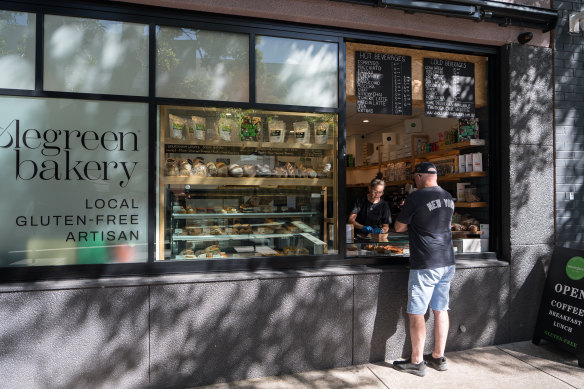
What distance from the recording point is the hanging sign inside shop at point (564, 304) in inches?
154

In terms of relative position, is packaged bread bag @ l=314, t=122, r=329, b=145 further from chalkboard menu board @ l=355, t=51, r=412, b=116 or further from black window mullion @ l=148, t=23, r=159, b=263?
black window mullion @ l=148, t=23, r=159, b=263

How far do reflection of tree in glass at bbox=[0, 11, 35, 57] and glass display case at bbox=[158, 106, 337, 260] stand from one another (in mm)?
1255

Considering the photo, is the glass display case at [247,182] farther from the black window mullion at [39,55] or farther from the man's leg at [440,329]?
the man's leg at [440,329]

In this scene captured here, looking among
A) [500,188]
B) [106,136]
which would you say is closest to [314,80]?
[106,136]

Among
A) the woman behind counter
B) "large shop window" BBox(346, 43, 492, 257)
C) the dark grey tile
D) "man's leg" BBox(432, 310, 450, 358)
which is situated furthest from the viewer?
the woman behind counter

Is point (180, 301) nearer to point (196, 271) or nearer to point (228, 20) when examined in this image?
point (196, 271)

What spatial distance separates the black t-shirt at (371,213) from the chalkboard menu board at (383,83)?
154 cm

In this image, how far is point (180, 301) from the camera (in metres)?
3.46

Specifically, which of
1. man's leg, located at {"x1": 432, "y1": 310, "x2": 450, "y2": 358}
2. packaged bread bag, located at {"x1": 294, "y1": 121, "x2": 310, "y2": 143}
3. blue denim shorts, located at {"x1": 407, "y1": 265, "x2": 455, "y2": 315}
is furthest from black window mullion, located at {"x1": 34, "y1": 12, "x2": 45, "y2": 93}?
man's leg, located at {"x1": 432, "y1": 310, "x2": 450, "y2": 358}

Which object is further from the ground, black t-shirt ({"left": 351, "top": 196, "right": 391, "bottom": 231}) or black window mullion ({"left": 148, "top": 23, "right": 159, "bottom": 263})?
black window mullion ({"left": 148, "top": 23, "right": 159, "bottom": 263})

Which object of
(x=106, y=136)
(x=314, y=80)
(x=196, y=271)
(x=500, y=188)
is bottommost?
(x=196, y=271)

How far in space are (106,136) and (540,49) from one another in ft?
15.7

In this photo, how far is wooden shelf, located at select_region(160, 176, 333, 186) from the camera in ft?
12.7

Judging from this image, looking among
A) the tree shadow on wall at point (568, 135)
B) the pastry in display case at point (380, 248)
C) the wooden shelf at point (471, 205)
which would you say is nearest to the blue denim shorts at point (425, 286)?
the pastry in display case at point (380, 248)
